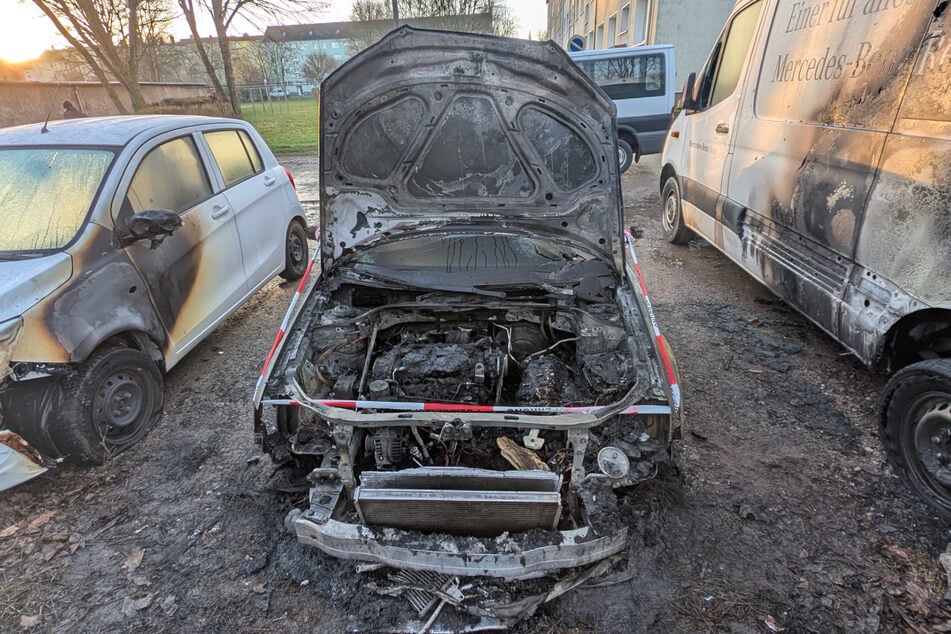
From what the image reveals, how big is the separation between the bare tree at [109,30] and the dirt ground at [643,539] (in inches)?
566

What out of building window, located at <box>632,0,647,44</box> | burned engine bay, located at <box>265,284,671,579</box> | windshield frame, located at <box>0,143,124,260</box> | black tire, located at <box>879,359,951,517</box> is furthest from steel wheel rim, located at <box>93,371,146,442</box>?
building window, located at <box>632,0,647,44</box>

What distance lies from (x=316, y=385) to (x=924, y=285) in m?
3.22

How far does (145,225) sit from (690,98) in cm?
555

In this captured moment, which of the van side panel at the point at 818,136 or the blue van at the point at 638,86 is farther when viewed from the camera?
the blue van at the point at 638,86

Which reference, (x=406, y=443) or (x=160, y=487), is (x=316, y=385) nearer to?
(x=406, y=443)

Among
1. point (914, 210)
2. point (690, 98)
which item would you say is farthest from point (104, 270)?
point (690, 98)

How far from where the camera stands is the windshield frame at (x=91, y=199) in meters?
2.88

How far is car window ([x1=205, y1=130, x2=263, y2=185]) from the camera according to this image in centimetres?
433

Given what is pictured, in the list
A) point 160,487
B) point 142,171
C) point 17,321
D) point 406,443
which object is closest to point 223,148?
point 142,171

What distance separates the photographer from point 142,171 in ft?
11.3

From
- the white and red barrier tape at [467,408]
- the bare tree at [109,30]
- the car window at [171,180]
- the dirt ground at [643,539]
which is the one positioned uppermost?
the bare tree at [109,30]

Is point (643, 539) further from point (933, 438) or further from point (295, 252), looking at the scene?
point (295, 252)

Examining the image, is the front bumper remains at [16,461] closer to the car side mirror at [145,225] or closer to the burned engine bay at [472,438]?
the car side mirror at [145,225]

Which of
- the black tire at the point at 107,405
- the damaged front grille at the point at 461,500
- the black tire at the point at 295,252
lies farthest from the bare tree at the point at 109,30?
the damaged front grille at the point at 461,500
